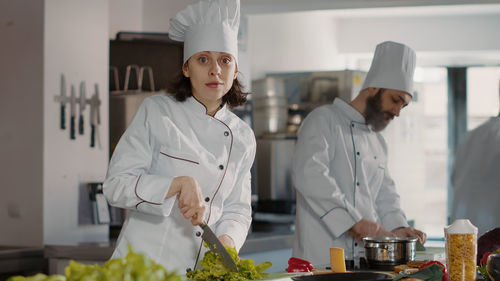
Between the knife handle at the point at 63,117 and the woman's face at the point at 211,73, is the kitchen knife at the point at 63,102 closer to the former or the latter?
the knife handle at the point at 63,117

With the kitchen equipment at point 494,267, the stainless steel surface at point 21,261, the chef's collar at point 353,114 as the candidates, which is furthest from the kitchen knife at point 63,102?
the kitchen equipment at point 494,267

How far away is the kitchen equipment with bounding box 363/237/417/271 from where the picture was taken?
1.90m

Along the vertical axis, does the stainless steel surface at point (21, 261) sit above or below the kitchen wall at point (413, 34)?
below

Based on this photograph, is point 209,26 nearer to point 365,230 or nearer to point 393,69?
point 365,230

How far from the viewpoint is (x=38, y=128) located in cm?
346

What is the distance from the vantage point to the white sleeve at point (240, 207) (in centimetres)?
186

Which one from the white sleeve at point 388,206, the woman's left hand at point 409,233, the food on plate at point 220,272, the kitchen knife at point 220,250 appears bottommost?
the woman's left hand at point 409,233

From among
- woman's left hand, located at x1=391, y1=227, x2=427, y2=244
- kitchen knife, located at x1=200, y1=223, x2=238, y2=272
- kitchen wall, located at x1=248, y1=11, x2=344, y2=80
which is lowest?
woman's left hand, located at x1=391, y1=227, x2=427, y2=244

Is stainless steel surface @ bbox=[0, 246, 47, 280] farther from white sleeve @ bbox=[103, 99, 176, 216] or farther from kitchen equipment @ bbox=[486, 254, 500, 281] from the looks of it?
kitchen equipment @ bbox=[486, 254, 500, 281]

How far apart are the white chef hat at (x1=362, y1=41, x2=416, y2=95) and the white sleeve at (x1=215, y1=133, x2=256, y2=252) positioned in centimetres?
108

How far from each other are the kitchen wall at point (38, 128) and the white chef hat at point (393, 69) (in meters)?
1.62

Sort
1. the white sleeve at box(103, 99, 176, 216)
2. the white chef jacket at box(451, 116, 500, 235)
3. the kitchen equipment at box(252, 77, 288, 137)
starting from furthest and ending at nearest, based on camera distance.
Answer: the kitchen equipment at box(252, 77, 288, 137), the white chef jacket at box(451, 116, 500, 235), the white sleeve at box(103, 99, 176, 216)

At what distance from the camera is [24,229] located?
352 centimetres

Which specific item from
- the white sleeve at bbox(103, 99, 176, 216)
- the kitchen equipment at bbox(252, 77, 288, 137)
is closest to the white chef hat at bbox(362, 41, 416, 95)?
the white sleeve at bbox(103, 99, 176, 216)
